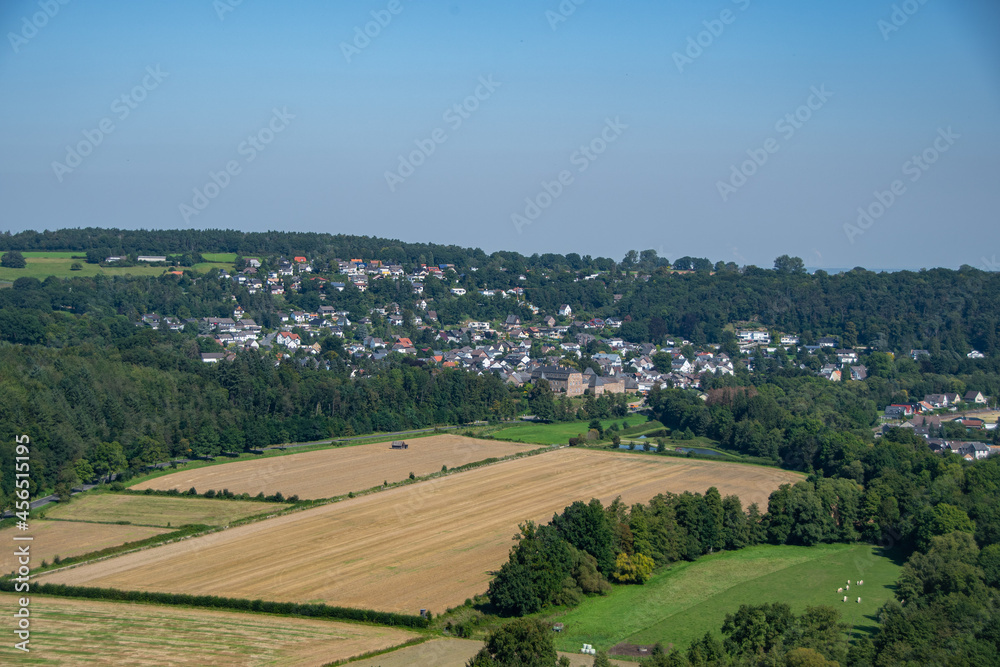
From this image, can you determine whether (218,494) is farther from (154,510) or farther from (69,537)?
(69,537)

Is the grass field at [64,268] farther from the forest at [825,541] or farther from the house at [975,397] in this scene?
the forest at [825,541]

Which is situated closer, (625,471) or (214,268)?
(625,471)

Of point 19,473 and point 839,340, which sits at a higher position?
point 839,340

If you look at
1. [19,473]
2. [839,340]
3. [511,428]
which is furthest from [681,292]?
[19,473]

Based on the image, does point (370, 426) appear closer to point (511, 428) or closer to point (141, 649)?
point (511, 428)

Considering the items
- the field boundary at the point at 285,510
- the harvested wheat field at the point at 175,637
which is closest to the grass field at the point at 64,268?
the field boundary at the point at 285,510

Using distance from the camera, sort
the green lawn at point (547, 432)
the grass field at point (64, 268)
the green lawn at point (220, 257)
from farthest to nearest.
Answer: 1. the green lawn at point (220, 257)
2. the grass field at point (64, 268)
3. the green lawn at point (547, 432)
